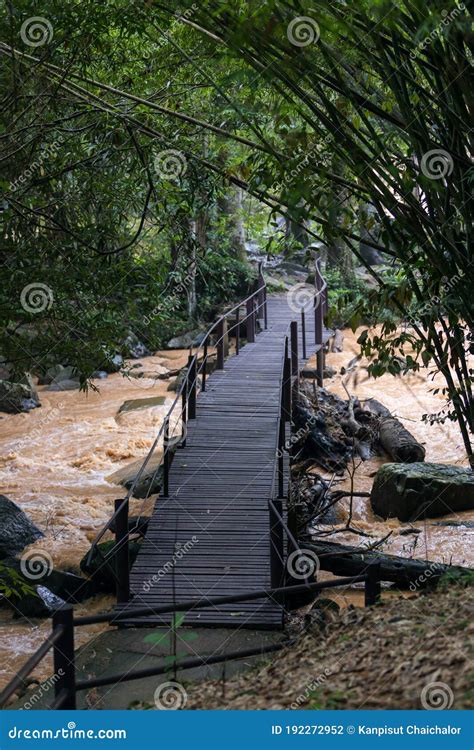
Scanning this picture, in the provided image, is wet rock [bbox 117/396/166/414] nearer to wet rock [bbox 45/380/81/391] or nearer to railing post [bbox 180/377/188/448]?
wet rock [bbox 45/380/81/391]

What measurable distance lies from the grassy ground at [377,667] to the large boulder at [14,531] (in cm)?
580

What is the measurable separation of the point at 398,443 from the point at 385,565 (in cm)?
583

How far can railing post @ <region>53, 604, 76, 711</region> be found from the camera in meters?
4.05

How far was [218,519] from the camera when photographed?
7.78m

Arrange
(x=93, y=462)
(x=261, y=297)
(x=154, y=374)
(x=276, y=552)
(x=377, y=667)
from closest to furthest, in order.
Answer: (x=377, y=667) < (x=276, y=552) < (x=93, y=462) < (x=261, y=297) < (x=154, y=374)

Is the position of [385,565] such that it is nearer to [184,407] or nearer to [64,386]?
[184,407]

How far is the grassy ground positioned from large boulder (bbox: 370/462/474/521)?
18.7ft

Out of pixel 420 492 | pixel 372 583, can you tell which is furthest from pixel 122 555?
pixel 420 492

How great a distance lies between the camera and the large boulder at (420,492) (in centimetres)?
1036

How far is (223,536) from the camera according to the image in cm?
753

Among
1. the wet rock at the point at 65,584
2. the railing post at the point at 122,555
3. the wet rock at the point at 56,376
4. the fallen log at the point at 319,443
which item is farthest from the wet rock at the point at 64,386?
the railing post at the point at 122,555

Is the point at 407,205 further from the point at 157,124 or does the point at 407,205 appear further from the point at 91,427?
the point at 91,427

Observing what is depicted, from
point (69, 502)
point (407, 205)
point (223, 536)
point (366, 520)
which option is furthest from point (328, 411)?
point (407, 205)

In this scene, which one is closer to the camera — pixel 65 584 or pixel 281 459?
pixel 281 459
